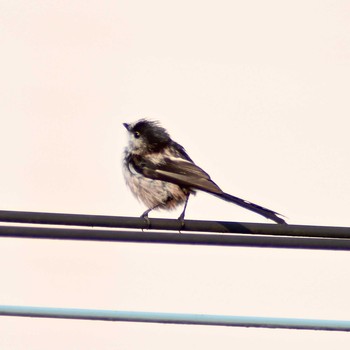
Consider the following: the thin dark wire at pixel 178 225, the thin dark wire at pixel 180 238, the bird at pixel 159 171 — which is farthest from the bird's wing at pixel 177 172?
the thin dark wire at pixel 180 238

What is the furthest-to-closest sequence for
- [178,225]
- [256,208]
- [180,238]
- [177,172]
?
[177,172] → [256,208] → [178,225] → [180,238]

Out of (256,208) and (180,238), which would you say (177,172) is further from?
(180,238)

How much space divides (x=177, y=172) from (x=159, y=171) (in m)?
0.43

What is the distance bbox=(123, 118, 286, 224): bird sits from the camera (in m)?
9.49

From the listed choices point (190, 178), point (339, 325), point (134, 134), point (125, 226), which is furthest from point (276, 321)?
point (134, 134)

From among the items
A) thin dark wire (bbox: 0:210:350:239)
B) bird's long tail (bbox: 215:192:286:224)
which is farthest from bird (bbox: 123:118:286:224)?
thin dark wire (bbox: 0:210:350:239)

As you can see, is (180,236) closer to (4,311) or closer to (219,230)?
(219,230)

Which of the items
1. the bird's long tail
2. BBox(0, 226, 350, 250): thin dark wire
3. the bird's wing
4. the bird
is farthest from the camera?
the bird

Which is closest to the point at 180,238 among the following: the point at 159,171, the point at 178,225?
the point at 178,225

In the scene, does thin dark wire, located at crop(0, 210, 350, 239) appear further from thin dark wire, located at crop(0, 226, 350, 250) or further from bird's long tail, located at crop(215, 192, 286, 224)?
bird's long tail, located at crop(215, 192, 286, 224)

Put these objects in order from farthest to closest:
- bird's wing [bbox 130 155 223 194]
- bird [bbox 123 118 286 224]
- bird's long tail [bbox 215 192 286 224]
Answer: bird [bbox 123 118 286 224] < bird's wing [bbox 130 155 223 194] < bird's long tail [bbox 215 192 286 224]

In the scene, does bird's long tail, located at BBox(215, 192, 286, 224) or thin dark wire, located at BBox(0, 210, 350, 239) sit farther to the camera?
bird's long tail, located at BBox(215, 192, 286, 224)

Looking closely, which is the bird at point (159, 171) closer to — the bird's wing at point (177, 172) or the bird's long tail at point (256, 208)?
the bird's wing at point (177, 172)

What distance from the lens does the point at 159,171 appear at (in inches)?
400
